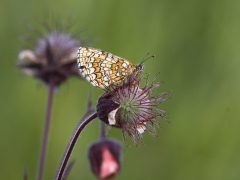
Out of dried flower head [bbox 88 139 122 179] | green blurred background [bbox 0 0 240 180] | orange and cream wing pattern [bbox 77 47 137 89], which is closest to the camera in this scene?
orange and cream wing pattern [bbox 77 47 137 89]

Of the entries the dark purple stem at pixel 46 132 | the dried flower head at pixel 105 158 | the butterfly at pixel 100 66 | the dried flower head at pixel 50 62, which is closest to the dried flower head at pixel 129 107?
the butterfly at pixel 100 66

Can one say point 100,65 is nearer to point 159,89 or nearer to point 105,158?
point 105,158

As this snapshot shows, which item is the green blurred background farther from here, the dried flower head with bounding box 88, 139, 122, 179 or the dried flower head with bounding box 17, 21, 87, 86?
the dried flower head with bounding box 88, 139, 122, 179

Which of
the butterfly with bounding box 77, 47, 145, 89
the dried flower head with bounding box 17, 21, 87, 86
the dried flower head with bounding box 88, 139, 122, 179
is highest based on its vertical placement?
the dried flower head with bounding box 17, 21, 87, 86

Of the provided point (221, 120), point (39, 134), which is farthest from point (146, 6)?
point (39, 134)

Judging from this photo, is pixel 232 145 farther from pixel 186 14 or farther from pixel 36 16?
pixel 36 16

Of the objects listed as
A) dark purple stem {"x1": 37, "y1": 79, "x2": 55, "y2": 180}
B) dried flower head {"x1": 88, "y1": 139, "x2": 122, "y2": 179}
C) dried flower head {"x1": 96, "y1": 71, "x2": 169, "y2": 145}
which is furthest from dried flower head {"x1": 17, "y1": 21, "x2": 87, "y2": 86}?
dried flower head {"x1": 96, "y1": 71, "x2": 169, "y2": 145}

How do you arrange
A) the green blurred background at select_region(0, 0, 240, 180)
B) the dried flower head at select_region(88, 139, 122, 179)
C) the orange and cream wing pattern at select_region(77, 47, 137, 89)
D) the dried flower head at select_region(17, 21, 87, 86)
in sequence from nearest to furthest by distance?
the orange and cream wing pattern at select_region(77, 47, 137, 89) < the dried flower head at select_region(88, 139, 122, 179) < the dried flower head at select_region(17, 21, 87, 86) < the green blurred background at select_region(0, 0, 240, 180)
